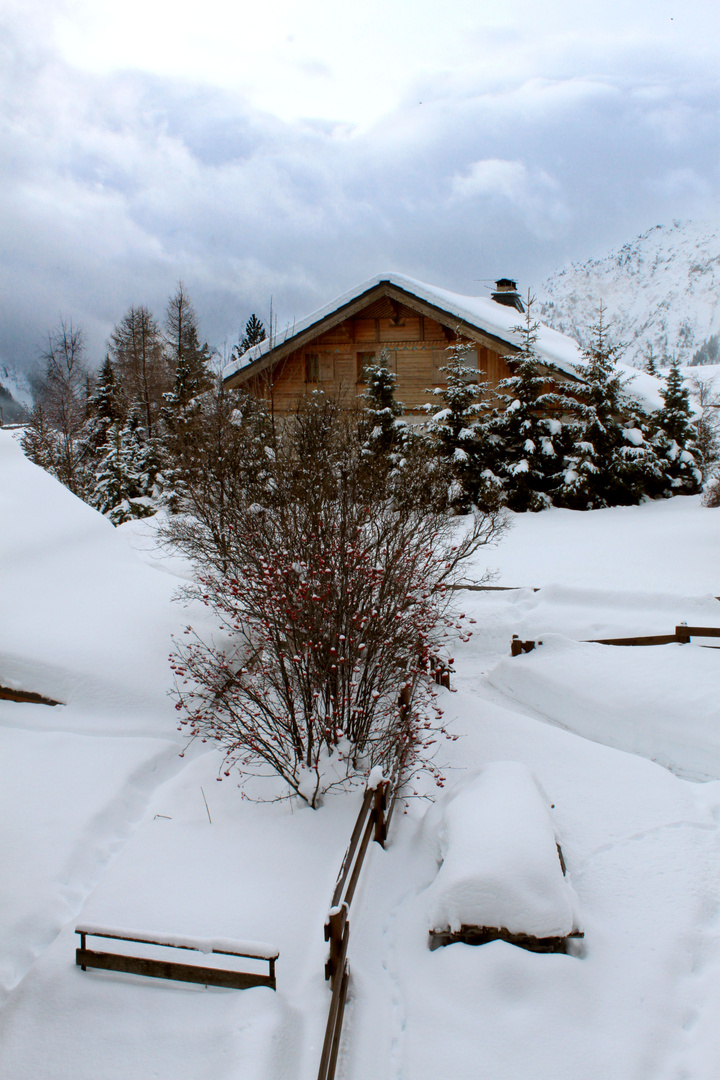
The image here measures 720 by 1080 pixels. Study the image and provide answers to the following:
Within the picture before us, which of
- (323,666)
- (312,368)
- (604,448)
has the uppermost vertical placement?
(312,368)

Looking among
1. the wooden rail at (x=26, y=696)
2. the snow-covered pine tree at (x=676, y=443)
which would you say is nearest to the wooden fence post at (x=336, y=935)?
the wooden rail at (x=26, y=696)

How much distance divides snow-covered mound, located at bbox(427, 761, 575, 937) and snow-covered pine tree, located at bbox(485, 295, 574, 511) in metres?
14.6

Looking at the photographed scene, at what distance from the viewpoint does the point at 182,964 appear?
4293 millimetres

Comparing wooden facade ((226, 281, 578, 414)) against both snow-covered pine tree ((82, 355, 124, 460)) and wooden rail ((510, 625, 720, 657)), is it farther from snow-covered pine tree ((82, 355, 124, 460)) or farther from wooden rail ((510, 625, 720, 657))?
snow-covered pine tree ((82, 355, 124, 460))

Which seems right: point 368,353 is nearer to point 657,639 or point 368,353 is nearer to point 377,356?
point 377,356

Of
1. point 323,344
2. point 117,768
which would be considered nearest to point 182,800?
point 117,768

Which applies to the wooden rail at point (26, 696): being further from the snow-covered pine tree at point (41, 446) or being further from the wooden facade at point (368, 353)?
the snow-covered pine tree at point (41, 446)

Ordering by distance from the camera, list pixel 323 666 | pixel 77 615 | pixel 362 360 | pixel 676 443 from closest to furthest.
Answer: pixel 323 666 → pixel 77 615 → pixel 676 443 → pixel 362 360

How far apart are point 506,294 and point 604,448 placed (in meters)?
17.0

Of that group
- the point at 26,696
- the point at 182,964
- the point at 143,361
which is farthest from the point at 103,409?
the point at 182,964

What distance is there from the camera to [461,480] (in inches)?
749

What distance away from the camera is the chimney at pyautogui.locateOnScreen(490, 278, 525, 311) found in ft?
109

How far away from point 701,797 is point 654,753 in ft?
4.20

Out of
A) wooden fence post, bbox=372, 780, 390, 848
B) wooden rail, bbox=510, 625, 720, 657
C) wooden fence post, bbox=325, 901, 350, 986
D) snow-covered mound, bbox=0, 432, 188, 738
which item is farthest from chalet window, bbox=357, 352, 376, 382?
wooden fence post, bbox=325, 901, 350, 986
